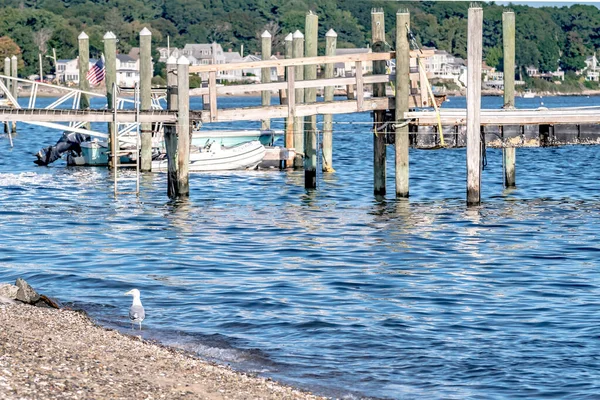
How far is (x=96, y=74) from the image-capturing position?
33250 mm

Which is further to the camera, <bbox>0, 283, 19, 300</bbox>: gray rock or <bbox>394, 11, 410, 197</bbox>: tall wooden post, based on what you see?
<bbox>394, 11, 410, 197</bbox>: tall wooden post

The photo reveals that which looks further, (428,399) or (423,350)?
(423,350)

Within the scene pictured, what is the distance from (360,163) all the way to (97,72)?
11365 mm

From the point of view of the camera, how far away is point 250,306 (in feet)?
47.7

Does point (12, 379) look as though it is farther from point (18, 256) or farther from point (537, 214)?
point (537, 214)

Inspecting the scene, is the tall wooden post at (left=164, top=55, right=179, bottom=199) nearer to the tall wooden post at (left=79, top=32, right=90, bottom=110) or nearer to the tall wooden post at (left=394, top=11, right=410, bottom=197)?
the tall wooden post at (left=394, top=11, right=410, bottom=197)

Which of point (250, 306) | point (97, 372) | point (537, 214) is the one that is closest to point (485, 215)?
point (537, 214)

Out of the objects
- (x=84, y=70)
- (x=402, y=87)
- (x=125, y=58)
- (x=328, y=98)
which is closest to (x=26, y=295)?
(x=402, y=87)

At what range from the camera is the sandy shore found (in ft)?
29.5

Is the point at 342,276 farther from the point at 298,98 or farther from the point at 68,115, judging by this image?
the point at 298,98

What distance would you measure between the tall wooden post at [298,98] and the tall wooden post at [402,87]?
6.00 metres

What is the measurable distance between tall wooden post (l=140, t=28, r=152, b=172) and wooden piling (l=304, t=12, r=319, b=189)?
4.29 m

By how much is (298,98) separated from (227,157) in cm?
337

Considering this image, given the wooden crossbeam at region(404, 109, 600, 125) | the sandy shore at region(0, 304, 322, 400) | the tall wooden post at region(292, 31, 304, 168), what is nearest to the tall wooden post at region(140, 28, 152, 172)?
the tall wooden post at region(292, 31, 304, 168)
